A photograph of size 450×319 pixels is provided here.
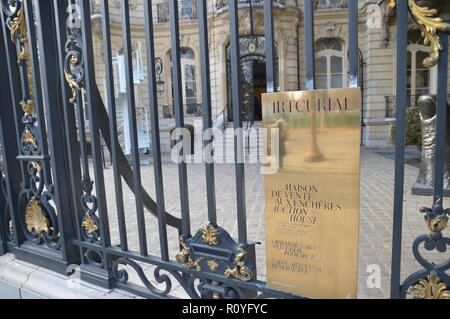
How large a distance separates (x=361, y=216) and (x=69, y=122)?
4.43m

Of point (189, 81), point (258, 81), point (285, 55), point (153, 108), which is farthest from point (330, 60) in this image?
point (153, 108)

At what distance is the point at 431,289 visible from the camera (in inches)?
50.1

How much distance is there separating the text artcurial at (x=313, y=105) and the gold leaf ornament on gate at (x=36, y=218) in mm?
1773

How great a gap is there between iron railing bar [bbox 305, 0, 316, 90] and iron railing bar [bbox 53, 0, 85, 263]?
1387mm

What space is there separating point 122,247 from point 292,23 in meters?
16.3

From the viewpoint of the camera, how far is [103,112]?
6.72 feet

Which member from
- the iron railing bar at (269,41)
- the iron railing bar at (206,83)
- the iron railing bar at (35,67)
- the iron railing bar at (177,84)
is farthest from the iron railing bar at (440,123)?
the iron railing bar at (35,67)

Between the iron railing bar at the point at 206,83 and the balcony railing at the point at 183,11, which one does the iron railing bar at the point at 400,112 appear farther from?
the balcony railing at the point at 183,11

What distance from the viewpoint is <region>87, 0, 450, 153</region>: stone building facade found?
15.0 meters

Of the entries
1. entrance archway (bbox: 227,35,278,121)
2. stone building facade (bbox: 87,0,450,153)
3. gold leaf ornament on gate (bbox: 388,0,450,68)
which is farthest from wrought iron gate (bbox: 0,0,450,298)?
entrance archway (bbox: 227,35,278,121)

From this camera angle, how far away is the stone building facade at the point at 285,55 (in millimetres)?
14961

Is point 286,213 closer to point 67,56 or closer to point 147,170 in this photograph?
point 67,56

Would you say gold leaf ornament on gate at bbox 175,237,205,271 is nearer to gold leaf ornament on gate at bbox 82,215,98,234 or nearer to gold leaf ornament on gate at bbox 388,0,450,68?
gold leaf ornament on gate at bbox 82,215,98,234

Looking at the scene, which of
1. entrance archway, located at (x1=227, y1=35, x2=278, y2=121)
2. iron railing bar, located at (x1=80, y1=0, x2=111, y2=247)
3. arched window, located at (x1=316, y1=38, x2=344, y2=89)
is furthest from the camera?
entrance archway, located at (x1=227, y1=35, x2=278, y2=121)
